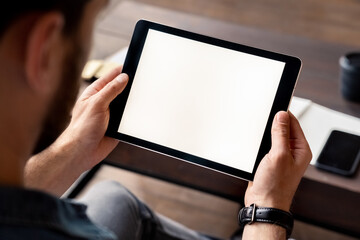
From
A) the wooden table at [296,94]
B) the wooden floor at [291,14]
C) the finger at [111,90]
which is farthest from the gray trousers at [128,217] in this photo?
the wooden floor at [291,14]

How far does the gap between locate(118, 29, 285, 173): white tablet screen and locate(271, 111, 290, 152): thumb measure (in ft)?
0.10

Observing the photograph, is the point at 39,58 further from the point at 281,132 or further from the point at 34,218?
the point at 281,132

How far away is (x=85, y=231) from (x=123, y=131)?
373 millimetres

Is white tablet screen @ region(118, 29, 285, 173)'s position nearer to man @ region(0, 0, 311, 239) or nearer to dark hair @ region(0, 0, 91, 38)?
man @ region(0, 0, 311, 239)

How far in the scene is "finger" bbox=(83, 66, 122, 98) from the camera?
0.97 m

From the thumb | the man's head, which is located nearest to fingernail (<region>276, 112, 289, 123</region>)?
the thumb

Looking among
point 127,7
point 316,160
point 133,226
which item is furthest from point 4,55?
point 127,7

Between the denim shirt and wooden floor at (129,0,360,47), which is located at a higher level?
wooden floor at (129,0,360,47)

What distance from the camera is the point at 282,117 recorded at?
0.86m

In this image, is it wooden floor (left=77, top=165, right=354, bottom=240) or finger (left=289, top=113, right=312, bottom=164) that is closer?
finger (left=289, top=113, right=312, bottom=164)

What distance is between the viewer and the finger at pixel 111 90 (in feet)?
3.02

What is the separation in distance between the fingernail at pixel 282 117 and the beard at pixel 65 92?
35 centimetres

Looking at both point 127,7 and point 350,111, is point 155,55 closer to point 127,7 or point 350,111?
point 350,111

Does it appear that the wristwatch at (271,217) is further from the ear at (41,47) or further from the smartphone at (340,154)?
the ear at (41,47)
